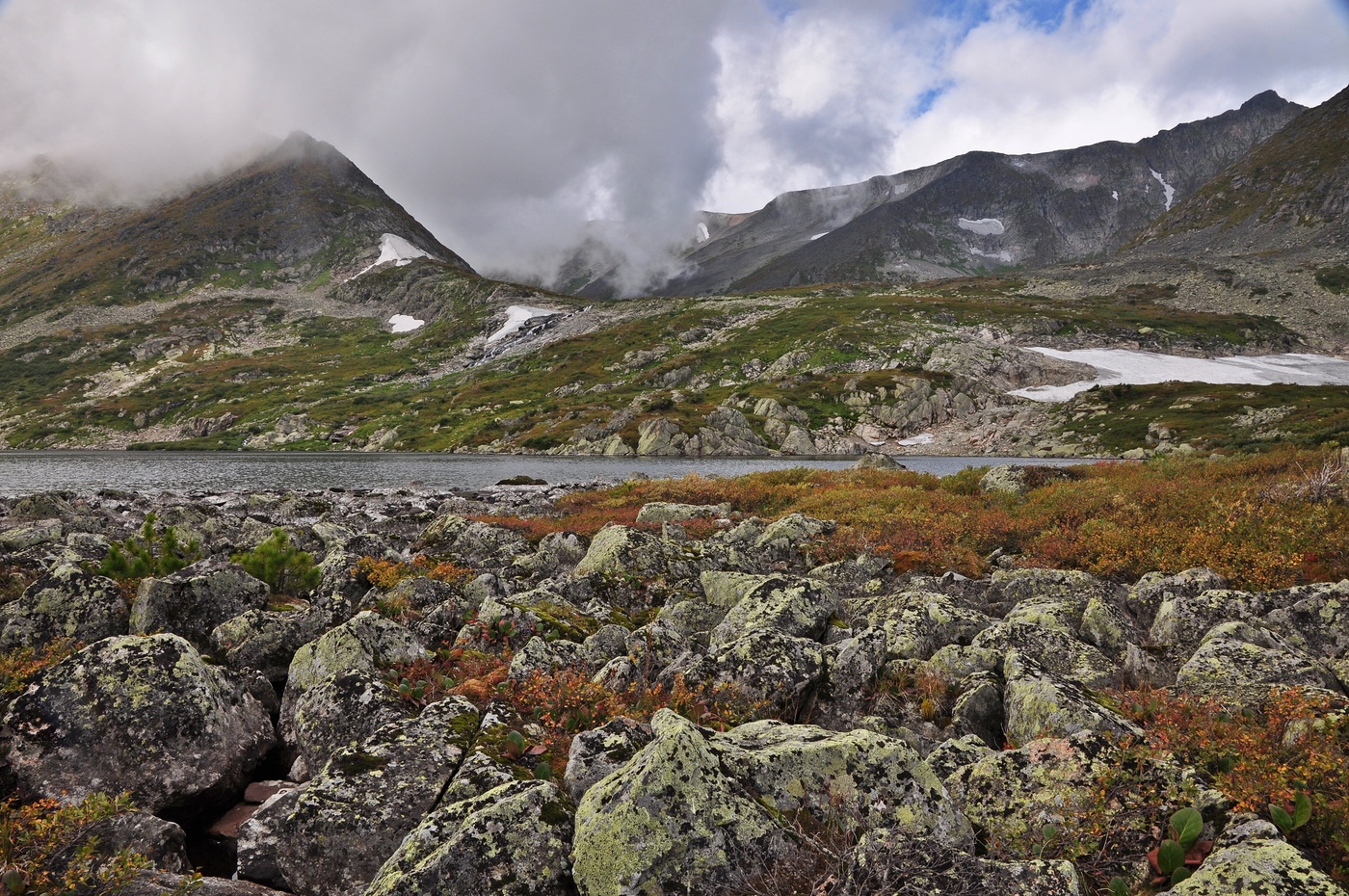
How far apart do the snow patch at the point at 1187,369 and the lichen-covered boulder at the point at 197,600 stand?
173591 mm

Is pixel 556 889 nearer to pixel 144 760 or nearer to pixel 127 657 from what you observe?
pixel 144 760

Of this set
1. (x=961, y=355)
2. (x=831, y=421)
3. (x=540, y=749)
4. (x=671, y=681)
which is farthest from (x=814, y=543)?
(x=961, y=355)

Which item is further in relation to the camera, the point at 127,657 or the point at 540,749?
the point at 127,657

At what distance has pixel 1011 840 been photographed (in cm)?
553

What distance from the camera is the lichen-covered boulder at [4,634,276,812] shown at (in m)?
7.08

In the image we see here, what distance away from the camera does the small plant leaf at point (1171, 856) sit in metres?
4.90

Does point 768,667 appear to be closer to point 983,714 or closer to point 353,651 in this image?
point 983,714

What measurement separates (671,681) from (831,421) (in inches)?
5524

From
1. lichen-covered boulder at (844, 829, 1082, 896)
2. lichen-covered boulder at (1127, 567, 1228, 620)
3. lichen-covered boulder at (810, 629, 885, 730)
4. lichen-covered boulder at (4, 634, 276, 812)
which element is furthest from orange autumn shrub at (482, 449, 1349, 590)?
lichen-covered boulder at (4, 634, 276, 812)

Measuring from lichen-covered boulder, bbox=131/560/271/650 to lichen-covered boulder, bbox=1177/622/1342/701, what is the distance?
1634 centimetres

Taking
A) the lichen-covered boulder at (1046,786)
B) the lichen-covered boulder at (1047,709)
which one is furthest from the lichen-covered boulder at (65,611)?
the lichen-covered boulder at (1047,709)

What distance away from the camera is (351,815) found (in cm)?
595

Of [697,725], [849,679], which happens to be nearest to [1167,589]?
[849,679]

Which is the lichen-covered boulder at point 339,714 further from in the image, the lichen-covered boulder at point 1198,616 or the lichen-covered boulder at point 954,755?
the lichen-covered boulder at point 1198,616
